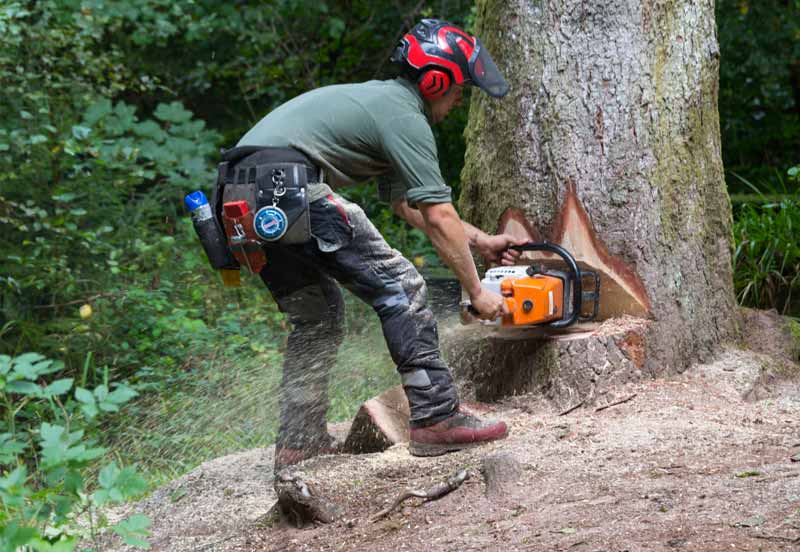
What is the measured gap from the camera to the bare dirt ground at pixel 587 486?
9.34 ft

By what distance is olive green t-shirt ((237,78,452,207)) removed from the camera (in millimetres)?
3746

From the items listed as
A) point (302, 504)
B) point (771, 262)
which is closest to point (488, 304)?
point (302, 504)

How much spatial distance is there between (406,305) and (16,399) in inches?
138

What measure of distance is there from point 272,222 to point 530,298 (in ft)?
3.56

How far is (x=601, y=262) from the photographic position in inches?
167

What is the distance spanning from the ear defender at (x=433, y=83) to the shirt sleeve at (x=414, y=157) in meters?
0.18

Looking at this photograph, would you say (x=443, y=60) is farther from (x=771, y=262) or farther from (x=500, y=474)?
(x=771, y=262)

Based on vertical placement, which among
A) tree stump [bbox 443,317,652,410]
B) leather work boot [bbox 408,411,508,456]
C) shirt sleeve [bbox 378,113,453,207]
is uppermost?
shirt sleeve [bbox 378,113,453,207]

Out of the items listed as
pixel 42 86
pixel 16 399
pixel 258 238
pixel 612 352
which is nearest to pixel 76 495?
pixel 258 238

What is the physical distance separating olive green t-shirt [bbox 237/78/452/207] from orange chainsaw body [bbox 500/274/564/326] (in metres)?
0.49

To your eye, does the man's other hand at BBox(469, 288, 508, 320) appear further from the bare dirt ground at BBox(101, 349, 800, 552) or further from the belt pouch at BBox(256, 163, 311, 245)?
the belt pouch at BBox(256, 163, 311, 245)

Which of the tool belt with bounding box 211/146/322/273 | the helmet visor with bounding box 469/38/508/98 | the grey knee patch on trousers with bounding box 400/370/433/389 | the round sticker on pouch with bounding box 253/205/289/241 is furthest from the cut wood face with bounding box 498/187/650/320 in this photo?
the round sticker on pouch with bounding box 253/205/289/241

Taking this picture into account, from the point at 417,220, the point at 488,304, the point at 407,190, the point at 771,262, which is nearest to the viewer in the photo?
the point at 407,190

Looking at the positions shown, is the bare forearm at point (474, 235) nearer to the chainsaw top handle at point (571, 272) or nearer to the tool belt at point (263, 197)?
the chainsaw top handle at point (571, 272)
